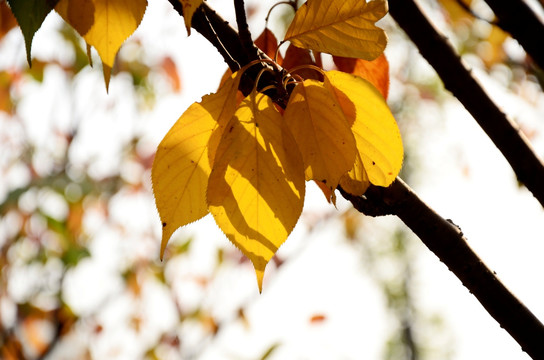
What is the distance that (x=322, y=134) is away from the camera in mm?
306

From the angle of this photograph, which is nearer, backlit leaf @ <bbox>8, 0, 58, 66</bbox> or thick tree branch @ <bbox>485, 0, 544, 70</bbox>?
backlit leaf @ <bbox>8, 0, 58, 66</bbox>

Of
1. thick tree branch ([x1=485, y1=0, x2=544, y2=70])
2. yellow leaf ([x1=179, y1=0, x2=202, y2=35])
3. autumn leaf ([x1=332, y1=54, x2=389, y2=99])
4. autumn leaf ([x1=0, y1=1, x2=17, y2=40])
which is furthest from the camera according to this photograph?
autumn leaf ([x1=0, y1=1, x2=17, y2=40])

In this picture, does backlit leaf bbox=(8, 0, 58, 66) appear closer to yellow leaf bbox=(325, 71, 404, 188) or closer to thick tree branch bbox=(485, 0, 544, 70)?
yellow leaf bbox=(325, 71, 404, 188)

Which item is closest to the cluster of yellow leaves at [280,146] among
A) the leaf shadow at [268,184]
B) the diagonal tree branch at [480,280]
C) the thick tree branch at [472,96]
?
the leaf shadow at [268,184]

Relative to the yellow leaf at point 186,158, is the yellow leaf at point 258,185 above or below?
below

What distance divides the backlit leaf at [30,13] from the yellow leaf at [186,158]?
0.09 metres

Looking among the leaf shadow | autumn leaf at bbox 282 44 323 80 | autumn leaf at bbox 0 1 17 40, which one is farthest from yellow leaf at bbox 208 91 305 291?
autumn leaf at bbox 0 1 17 40

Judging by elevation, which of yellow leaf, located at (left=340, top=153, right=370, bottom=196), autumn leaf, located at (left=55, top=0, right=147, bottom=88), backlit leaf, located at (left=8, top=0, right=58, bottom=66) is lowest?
yellow leaf, located at (left=340, top=153, right=370, bottom=196)

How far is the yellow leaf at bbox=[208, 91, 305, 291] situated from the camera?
303 mm

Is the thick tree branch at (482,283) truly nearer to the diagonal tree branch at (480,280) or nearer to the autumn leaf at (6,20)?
the diagonal tree branch at (480,280)

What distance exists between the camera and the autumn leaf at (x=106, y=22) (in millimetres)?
264

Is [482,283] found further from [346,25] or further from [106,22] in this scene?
[106,22]

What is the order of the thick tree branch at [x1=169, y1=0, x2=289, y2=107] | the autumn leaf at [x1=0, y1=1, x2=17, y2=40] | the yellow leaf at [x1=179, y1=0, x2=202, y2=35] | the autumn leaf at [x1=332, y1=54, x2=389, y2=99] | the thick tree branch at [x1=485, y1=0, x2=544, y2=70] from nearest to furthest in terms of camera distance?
1. the yellow leaf at [x1=179, y1=0, x2=202, y2=35]
2. the thick tree branch at [x1=169, y1=0, x2=289, y2=107]
3. the autumn leaf at [x1=332, y1=54, x2=389, y2=99]
4. the thick tree branch at [x1=485, y1=0, x2=544, y2=70]
5. the autumn leaf at [x1=0, y1=1, x2=17, y2=40]

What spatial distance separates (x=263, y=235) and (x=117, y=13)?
0.15 metres
